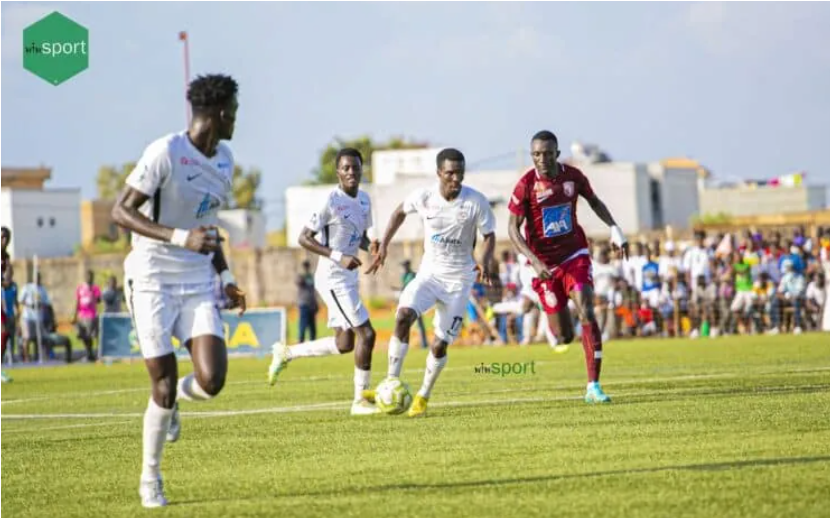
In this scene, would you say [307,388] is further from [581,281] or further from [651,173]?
[651,173]

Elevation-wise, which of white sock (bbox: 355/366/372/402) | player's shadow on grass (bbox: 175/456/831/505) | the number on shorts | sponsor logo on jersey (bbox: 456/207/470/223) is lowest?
player's shadow on grass (bbox: 175/456/831/505)

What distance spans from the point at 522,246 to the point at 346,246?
2133 millimetres

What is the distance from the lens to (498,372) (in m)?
22.8

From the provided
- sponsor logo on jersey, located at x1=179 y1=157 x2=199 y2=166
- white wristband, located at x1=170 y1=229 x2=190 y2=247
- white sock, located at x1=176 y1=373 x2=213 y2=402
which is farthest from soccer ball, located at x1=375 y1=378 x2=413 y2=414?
white wristband, located at x1=170 y1=229 x2=190 y2=247

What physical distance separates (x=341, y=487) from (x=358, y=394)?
21.0 ft

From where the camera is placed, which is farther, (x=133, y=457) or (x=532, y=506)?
(x=133, y=457)

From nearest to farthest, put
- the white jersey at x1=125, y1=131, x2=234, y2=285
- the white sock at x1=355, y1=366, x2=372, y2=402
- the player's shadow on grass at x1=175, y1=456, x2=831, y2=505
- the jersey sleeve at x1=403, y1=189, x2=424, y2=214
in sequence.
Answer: the player's shadow on grass at x1=175, y1=456, x2=831, y2=505
the white jersey at x1=125, y1=131, x2=234, y2=285
the jersey sleeve at x1=403, y1=189, x2=424, y2=214
the white sock at x1=355, y1=366, x2=372, y2=402

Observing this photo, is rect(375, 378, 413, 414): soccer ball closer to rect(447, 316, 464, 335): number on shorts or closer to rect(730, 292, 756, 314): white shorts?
rect(447, 316, 464, 335): number on shorts

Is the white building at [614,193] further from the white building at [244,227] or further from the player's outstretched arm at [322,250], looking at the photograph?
the player's outstretched arm at [322,250]

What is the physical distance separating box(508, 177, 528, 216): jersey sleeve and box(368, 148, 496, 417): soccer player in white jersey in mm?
325

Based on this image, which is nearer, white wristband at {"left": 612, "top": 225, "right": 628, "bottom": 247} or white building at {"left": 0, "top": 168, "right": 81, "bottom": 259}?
white wristband at {"left": 612, "top": 225, "right": 628, "bottom": 247}

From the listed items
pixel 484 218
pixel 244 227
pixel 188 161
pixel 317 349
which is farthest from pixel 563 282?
pixel 244 227

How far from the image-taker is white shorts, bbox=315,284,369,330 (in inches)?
639

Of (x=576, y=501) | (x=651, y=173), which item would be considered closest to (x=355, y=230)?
(x=576, y=501)
